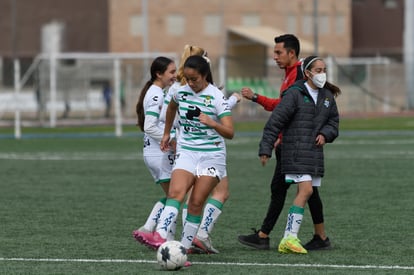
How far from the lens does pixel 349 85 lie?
5075 cm

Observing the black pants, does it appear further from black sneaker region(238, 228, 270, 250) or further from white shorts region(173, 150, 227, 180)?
white shorts region(173, 150, 227, 180)

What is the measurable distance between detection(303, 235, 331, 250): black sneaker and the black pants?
17 centimetres

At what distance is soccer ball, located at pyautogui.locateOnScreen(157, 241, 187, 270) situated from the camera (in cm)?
944

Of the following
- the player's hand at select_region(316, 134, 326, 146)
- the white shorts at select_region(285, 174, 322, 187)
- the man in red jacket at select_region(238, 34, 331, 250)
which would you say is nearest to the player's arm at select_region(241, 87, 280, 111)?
the man in red jacket at select_region(238, 34, 331, 250)

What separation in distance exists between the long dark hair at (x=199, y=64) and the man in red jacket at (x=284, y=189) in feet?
2.96

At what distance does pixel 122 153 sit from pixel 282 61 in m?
15.1

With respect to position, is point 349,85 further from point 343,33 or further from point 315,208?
point 315,208

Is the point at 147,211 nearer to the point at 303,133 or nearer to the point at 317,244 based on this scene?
the point at 317,244

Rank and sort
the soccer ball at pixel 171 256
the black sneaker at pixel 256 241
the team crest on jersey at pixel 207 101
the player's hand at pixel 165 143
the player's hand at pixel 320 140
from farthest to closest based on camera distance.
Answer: the black sneaker at pixel 256 241 → the player's hand at pixel 165 143 → the player's hand at pixel 320 140 → the team crest on jersey at pixel 207 101 → the soccer ball at pixel 171 256

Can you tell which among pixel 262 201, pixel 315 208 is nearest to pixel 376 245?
pixel 315 208

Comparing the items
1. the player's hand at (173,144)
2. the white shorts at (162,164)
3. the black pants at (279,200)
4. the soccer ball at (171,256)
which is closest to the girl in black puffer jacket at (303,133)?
the black pants at (279,200)

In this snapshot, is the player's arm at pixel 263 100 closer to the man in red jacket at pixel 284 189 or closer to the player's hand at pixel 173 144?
the man in red jacket at pixel 284 189

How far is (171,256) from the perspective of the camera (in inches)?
372

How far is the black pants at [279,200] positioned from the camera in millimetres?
10914
